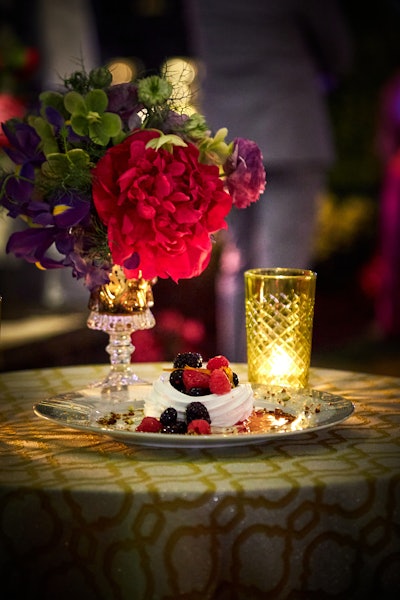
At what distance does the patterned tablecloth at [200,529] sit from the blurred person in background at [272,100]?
1915 millimetres

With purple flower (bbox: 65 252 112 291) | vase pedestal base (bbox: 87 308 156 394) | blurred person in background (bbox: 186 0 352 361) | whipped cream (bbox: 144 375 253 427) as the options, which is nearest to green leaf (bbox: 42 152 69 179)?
purple flower (bbox: 65 252 112 291)

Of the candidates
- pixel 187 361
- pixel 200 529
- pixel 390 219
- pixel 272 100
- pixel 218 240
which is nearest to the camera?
pixel 200 529

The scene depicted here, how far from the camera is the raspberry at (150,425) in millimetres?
1211

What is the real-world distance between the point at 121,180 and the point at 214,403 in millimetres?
328

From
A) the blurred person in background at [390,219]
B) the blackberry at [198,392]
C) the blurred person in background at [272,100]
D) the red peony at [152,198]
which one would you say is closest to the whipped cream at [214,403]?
the blackberry at [198,392]

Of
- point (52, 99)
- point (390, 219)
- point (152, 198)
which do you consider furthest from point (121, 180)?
point (390, 219)

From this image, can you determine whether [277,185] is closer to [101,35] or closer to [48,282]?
[48,282]

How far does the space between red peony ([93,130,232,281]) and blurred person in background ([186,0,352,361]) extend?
1638 mm

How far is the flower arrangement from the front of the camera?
1.34 metres

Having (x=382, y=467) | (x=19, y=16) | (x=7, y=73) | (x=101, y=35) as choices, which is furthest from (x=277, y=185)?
(x=101, y=35)

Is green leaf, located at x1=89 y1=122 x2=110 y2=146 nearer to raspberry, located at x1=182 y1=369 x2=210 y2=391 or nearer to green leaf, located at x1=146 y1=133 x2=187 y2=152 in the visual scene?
green leaf, located at x1=146 y1=133 x2=187 y2=152

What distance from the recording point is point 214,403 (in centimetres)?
123

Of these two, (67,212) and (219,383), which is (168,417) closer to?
(219,383)

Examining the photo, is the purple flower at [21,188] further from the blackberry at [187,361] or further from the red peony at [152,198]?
the blackberry at [187,361]
